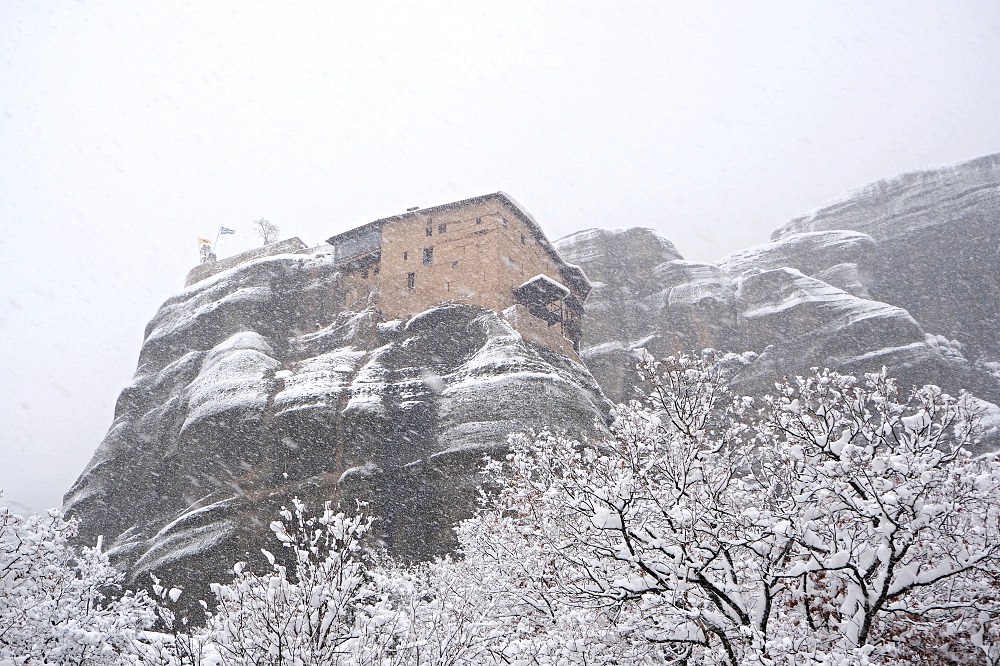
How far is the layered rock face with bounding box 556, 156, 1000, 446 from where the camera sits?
5375 centimetres

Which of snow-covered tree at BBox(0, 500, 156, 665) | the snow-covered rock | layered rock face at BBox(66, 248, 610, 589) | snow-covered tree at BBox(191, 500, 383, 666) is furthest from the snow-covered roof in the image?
snow-covered tree at BBox(191, 500, 383, 666)

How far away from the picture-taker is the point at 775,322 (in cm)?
6141

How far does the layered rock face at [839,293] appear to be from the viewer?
53750mm

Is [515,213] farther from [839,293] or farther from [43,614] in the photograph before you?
[43,614]

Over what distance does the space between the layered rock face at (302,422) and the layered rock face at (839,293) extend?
22.4 m

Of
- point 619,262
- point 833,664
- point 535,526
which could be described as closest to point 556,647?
point 833,664

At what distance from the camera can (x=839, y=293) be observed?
197 ft

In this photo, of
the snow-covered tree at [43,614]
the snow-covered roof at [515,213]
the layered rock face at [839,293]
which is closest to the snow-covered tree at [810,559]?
the snow-covered tree at [43,614]

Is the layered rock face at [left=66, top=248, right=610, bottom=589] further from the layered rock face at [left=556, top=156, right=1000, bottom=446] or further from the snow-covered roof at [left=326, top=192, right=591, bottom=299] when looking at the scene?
the layered rock face at [left=556, top=156, right=1000, bottom=446]

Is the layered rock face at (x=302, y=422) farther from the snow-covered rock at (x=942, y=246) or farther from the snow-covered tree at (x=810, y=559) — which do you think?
the snow-covered rock at (x=942, y=246)

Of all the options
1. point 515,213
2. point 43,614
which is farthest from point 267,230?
point 43,614

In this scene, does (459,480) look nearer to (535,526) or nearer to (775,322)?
(535,526)

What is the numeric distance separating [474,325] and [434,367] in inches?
152

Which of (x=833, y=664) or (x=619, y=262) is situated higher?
(x=619, y=262)
